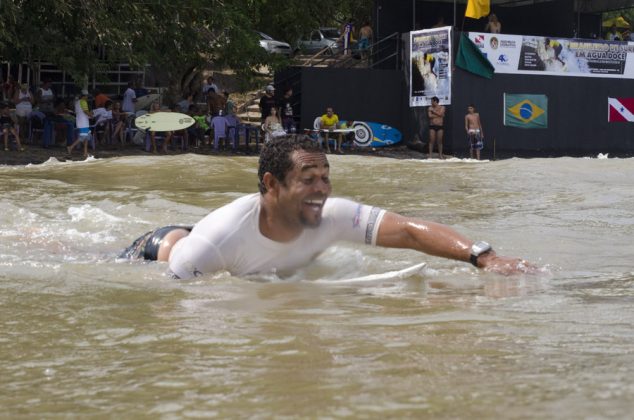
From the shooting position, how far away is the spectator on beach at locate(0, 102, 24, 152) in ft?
77.5

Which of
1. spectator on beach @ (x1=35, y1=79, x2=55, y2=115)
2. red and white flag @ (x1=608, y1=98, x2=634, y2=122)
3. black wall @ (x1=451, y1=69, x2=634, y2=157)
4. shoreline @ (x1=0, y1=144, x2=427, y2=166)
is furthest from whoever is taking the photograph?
red and white flag @ (x1=608, y1=98, x2=634, y2=122)

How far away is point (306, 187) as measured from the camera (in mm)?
6191

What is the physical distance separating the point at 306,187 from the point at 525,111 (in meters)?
23.8

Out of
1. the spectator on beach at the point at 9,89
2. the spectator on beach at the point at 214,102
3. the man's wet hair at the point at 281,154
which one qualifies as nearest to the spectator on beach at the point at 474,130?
the spectator on beach at the point at 214,102

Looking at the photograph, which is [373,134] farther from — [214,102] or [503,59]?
[214,102]

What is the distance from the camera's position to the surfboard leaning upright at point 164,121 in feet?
81.5

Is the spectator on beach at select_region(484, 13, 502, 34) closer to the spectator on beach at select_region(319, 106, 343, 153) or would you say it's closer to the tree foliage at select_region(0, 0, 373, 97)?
the spectator on beach at select_region(319, 106, 343, 153)

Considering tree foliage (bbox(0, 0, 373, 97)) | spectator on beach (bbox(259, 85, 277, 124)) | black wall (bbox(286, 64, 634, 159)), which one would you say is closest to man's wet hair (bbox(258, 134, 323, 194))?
tree foliage (bbox(0, 0, 373, 97))

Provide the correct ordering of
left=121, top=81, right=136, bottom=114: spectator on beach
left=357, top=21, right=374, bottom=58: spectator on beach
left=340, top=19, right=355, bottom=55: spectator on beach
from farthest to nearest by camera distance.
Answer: left=340, top=19, right=355, bottom=55: spectator on beach → left=357, top=21, right=374, bottom=58: spectator on beach → left=121, top=81, right=136, bottom=114: spectator on beach

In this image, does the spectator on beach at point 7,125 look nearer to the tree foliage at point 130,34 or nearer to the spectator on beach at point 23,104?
the spectator on beach at point 23,104

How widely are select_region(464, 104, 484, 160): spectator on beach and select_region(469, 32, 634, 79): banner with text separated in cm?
164

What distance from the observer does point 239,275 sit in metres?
A: 6.64

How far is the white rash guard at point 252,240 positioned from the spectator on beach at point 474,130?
2110cm

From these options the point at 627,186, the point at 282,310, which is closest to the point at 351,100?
the point at 627,186
